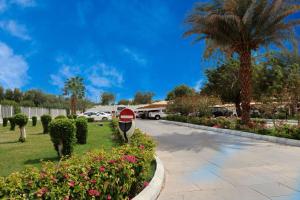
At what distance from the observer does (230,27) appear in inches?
701

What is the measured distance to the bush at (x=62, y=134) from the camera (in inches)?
381

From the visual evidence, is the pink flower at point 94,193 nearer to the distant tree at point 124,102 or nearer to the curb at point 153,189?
the curb at point 153,189

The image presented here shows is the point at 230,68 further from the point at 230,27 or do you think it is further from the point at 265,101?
the point at 230,27

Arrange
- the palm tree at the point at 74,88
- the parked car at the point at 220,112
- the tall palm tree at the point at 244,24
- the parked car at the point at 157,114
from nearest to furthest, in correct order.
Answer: the tall palm tree at the point at 244,24
the parked car at the point at 220,112
the parked car at the point at 157,114
the palm tree at the point at 74,88

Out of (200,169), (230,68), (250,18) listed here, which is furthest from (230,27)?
(230,68)

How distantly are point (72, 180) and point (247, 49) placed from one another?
17.0 m

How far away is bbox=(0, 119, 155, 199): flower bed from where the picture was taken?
358 centimetres

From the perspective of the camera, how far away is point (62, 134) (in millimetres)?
9812

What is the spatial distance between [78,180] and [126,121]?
3806 mm

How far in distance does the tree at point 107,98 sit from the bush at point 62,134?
419 feet

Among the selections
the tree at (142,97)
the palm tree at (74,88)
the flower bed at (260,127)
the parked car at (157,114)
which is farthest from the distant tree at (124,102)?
the flower bed at (260,127)

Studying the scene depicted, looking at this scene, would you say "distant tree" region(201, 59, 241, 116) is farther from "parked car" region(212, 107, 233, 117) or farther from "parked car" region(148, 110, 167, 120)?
"parked car" region(148, 110, 167, 120)

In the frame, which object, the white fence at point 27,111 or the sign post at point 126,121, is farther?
the white fence at point 27,111

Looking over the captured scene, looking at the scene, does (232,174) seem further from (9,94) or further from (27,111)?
(9,94)
